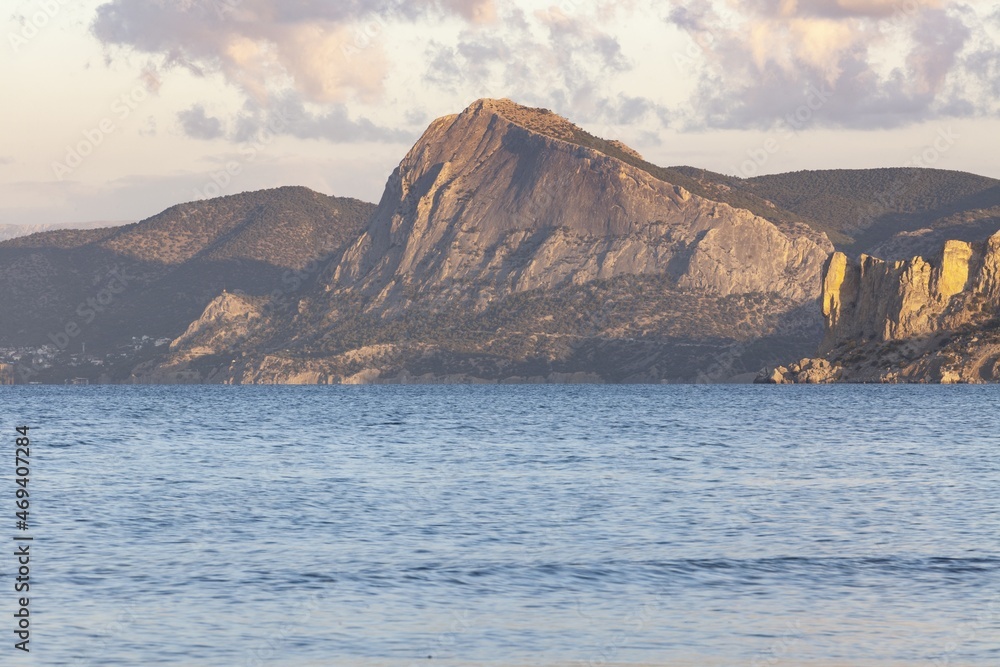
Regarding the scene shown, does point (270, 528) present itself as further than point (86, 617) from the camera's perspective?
Yes

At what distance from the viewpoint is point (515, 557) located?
32.0 metres

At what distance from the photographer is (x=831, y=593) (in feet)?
89.6

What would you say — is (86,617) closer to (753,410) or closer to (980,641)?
(980,641)

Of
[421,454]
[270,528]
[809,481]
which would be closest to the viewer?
[270,528]

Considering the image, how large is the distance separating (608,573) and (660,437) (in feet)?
167

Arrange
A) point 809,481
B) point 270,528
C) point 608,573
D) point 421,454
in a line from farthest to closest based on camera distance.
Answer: point 421,454
point 809,481
point 270,528
point 608,573

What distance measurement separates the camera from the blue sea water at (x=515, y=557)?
75.7 feet

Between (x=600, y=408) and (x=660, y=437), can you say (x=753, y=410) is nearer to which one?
(x=600, y=408)

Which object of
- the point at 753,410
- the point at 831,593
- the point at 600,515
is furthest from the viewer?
the point at 753,410

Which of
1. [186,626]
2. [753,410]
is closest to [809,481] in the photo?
[186,626]

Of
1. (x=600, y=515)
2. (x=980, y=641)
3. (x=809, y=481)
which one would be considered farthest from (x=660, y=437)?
(x=980, y=641)

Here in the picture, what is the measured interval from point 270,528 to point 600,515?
9.39 m

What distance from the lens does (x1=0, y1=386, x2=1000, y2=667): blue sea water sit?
23.1 meters

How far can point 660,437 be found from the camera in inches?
3162
